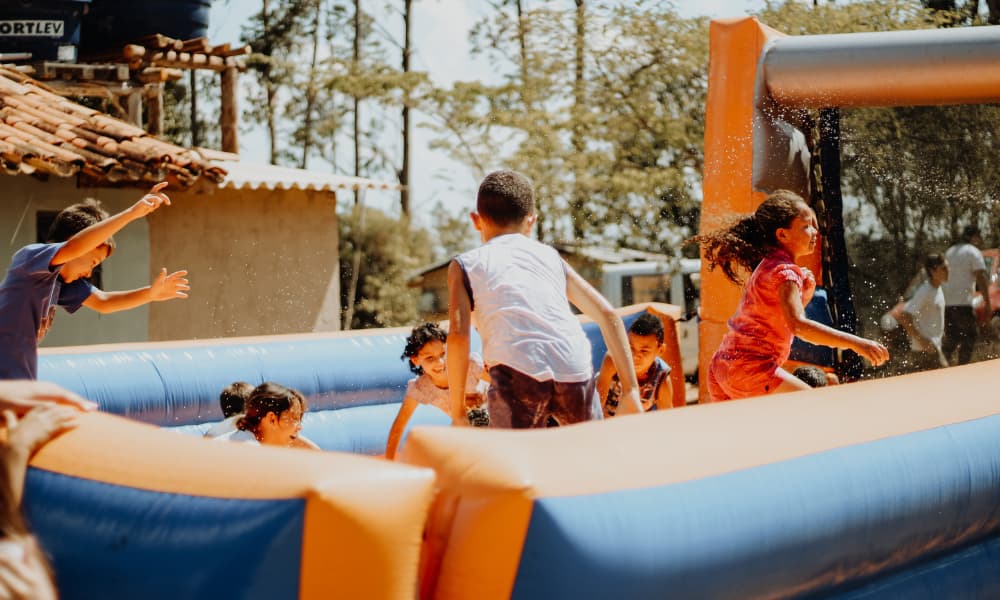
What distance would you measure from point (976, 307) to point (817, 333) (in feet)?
18.7

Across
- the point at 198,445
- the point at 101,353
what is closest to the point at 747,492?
the point at 198,445

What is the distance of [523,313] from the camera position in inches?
128

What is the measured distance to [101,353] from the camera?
5242 millimetres

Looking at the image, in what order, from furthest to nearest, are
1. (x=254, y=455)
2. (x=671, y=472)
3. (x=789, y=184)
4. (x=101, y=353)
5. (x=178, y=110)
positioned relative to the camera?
(x=178, y=110), (x=789, y=184), (x=101, y=353), (x=671, y=472), (x=254, y=455)

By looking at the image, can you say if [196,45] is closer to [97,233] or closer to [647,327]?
[647,327]

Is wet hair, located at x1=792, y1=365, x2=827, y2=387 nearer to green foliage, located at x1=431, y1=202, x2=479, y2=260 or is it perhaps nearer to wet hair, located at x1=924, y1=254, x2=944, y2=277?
wet hair, located at x1=924, y1=254, x2=944, y2=277

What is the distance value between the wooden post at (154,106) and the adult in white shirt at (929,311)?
23.4 feet

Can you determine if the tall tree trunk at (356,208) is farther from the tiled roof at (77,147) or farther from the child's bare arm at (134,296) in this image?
the child's bare arm at (134,296)

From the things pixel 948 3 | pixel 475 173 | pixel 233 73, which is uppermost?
pixel 948 3

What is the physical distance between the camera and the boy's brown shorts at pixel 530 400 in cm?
326

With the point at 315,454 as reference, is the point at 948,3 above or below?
above

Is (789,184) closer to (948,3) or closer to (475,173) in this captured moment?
(948,3)

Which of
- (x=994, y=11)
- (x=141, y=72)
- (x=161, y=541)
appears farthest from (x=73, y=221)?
(x=994, y=11)

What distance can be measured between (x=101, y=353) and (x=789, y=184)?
3.77 m
